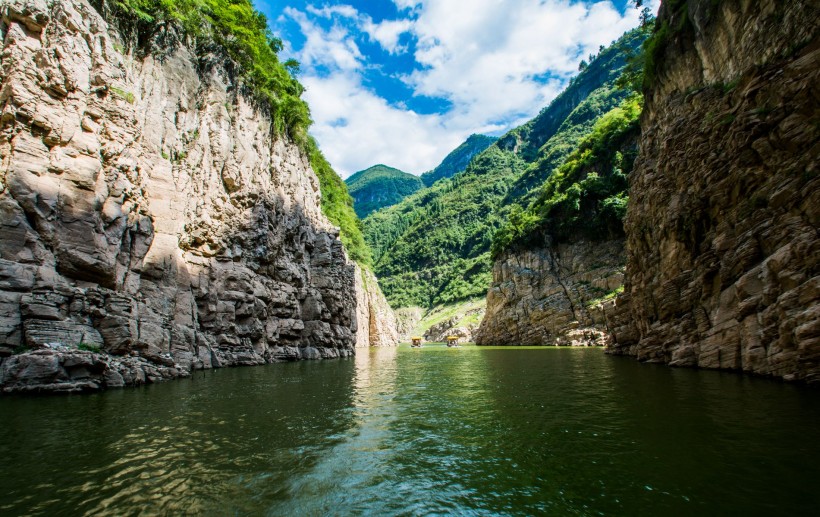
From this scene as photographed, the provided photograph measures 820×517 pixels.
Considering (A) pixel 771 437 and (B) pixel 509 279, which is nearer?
(A) pixel 771 437

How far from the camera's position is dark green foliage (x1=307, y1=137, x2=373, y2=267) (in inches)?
2702

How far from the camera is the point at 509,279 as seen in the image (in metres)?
78.6

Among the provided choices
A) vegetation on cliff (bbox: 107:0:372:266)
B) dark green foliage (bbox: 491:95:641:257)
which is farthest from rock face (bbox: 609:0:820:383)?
vegetation on cliff (bbox: 107:0:372:266)

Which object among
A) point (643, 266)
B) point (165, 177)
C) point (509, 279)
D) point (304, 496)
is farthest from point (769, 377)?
point (509, 279)

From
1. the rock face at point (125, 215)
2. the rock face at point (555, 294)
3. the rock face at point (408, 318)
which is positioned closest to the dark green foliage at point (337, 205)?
the rock face at point (125, 215)

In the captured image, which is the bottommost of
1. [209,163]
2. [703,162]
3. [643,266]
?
[643,266]

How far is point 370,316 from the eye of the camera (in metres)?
90.1

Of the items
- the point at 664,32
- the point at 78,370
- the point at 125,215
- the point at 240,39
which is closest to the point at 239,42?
the point at 240,39

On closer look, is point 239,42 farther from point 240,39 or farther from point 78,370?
point 78,370

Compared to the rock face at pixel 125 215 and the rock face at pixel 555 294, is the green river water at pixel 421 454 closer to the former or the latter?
the rock face at pixel 125 215

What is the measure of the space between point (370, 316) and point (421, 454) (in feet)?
264

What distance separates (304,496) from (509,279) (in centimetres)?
7384

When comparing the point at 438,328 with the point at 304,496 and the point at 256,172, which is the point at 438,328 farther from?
the point at 304,496

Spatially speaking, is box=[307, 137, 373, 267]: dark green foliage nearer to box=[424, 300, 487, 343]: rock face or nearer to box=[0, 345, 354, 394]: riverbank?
box=[424, 300, 487, 343]: rock face
